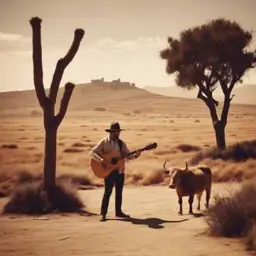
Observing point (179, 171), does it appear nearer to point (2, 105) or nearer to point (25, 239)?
point (25, 239)

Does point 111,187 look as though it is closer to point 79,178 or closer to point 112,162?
point 112,162

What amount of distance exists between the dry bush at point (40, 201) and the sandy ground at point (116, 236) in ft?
1.74

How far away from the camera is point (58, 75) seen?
14.0 m

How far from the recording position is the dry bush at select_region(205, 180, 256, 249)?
912 centimetres

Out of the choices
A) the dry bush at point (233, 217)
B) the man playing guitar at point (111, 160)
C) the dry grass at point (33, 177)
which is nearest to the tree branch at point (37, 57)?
the man playing guitar at point (111, 160)

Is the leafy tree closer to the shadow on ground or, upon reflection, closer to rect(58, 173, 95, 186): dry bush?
rect(58, 173, 95, 186): dry bush

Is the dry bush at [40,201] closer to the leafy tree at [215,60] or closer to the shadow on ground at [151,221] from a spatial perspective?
the shadow on ground at [151,221]

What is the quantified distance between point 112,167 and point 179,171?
1.77 metres

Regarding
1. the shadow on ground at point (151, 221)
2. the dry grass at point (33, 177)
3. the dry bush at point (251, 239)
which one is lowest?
the dry grass at point (33, 177)

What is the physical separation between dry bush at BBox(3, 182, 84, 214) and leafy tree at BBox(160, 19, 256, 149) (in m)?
15.9

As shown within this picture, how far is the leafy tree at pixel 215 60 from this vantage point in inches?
1112

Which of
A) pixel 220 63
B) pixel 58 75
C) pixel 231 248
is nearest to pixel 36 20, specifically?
pixel 58 75

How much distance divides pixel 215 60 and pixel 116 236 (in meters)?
20.7

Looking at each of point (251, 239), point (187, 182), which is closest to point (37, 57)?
point (187, 182)
